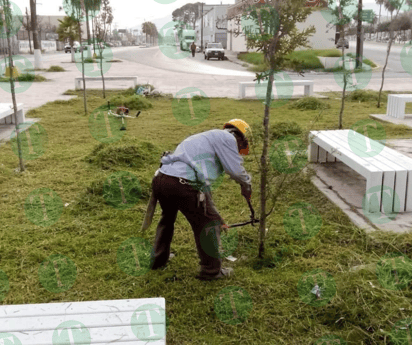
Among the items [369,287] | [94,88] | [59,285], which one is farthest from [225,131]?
[94,88]

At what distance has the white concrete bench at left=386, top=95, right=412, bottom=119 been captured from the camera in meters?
11.4

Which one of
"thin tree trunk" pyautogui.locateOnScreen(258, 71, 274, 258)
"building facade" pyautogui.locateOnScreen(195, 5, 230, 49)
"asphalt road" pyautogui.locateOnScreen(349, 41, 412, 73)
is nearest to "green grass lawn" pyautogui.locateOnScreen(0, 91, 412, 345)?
"thin tree trunk" pyautogui.locateOnScreen(258, 71, 274, 258)

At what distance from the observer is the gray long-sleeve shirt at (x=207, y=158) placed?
146 inches

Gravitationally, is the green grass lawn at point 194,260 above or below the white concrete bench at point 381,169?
below

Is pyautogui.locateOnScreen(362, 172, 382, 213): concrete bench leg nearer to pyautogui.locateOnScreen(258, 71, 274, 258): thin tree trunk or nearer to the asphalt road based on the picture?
pyautogui.locateOnScreen(258, 71, 274, 258): thin tree trunk

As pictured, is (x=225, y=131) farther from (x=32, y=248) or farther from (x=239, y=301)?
(x=32, y=248)

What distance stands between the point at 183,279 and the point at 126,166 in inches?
130

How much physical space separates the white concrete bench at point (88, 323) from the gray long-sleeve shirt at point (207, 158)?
46.3 inches

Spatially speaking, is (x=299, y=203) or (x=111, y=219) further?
(x=299, y=203)

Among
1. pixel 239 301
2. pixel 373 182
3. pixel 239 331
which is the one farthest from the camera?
pixel 373 182

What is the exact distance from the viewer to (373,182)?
17.1ft

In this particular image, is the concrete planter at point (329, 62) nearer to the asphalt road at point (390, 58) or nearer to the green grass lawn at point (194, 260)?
the asphalt road at point (390, 58)

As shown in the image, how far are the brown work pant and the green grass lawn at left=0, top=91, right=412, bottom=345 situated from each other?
0.60ft

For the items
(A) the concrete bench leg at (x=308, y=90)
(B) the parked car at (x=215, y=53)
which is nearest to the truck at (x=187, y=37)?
(B) the parked car at (x=215, y=53)
